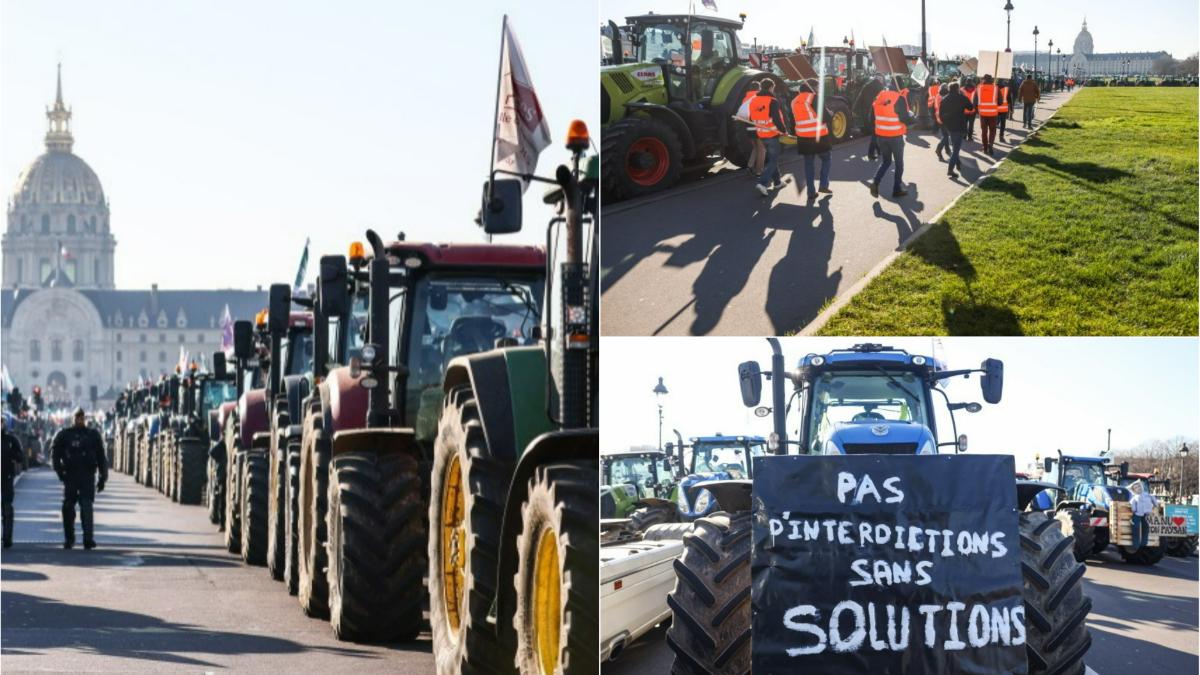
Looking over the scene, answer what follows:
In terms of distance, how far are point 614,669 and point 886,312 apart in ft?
14.9

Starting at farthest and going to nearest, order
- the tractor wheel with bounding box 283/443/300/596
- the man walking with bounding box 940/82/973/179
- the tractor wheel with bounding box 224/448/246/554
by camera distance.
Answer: the tractor wheel with bounding box 224/448/246/554, the tractor wheel with bounding box 283/443/300/596, the man walking with bounding box 940/82/973/179

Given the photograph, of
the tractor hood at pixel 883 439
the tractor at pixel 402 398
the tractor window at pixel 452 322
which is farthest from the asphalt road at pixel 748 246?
the tractor window at pixel 452 322

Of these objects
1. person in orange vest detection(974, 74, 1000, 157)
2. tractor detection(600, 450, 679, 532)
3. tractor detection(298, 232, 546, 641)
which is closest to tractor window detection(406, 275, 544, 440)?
tractor detection(298, 232, 546, 641)

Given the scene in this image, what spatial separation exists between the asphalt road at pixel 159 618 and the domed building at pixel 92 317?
15206 centimetres

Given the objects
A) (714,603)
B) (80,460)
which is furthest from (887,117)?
(80,460)

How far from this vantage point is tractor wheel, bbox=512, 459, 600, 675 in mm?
5852

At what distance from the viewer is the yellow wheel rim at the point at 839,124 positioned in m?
6.00

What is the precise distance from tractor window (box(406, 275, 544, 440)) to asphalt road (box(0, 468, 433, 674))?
4.79ft

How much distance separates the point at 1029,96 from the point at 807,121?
842 millimetres

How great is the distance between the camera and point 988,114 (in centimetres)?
617

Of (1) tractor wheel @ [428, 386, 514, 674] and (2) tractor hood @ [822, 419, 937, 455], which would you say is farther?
(2) tractor hood @ [822, 419, 937, 455]

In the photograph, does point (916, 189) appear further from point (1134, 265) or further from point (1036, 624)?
point (1036, 624)

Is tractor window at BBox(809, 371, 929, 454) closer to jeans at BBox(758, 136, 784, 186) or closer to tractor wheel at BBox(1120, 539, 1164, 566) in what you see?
jeans at BBox(758, 136, 784, 186)

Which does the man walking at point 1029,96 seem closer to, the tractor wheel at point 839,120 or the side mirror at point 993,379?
the tractor wheel at point 839,120
